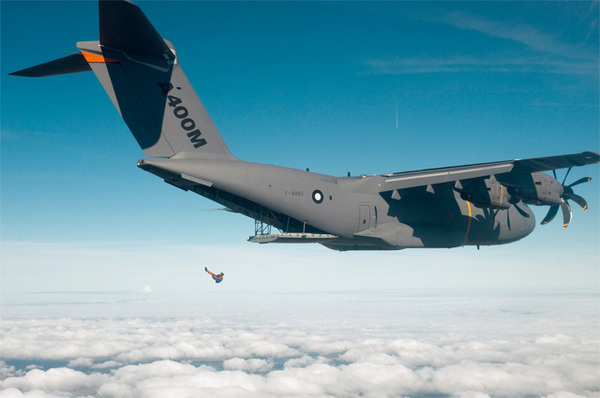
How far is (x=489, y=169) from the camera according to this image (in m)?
13.7

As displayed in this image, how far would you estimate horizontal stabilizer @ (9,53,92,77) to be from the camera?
459 inches

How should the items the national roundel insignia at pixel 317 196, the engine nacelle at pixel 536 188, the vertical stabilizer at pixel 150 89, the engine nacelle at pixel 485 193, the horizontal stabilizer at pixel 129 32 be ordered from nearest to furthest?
the horizontal stabilizer at pixel 129 32
the vertical stabilizer at pixel 150 89
the national roundel insignia at pixel 317 196
the engine nacelle at pixel 485 193
the engine nacelle at pixel 536 188

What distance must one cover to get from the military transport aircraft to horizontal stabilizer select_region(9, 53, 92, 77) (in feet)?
0.08

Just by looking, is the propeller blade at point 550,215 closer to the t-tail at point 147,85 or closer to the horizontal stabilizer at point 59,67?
the t-tail at point 147,85

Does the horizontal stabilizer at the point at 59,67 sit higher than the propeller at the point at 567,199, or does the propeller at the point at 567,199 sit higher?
the horizontal stabilizer at the point at 59,67

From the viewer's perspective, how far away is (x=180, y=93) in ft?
40.2

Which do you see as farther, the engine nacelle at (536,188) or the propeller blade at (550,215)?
the propeller blade at (550,215)

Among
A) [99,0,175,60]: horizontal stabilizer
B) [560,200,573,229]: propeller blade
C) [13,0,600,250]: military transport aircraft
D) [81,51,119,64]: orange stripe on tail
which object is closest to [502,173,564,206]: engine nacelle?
[13,0,600,250]: military transport aircraft

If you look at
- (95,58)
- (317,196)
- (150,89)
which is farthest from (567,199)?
(95,58)

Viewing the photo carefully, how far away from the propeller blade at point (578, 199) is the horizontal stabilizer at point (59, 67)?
14.9 meters

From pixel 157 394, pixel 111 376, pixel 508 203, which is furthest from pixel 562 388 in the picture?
pixel 508 203

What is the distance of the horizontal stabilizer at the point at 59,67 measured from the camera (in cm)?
1165

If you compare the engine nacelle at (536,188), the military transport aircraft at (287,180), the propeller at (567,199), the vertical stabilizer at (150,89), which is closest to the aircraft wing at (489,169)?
the military transport aircraft at (287,180)

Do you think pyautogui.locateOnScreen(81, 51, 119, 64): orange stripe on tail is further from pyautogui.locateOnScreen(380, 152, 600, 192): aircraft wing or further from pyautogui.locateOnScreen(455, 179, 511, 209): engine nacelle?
pyautogui.locateOnScreen(455, 179, 511, 209): engine nacelle
